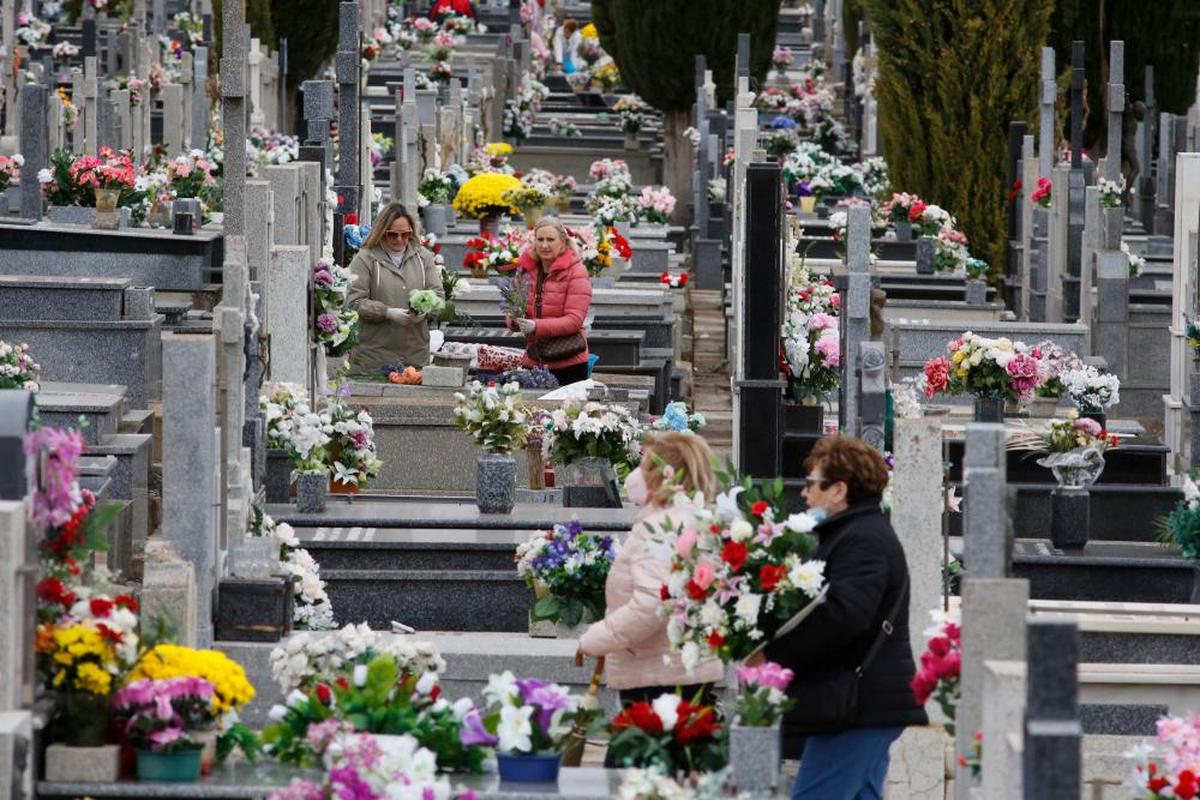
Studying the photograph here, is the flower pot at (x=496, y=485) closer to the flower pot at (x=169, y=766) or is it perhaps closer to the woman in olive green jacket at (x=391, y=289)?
the woman in olive green jacket at (x=391, y=289)

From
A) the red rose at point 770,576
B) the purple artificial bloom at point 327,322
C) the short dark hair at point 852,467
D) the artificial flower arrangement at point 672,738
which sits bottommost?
the artificial flower arrangement at point 672,738

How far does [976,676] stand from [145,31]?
33.9 metres

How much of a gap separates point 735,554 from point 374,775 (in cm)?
129

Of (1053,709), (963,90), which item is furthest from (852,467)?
(963,90)

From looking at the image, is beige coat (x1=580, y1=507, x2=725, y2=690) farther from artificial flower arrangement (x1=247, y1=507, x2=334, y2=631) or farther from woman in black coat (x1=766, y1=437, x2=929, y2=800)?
artificial flower arrangement (x1=247, y1=507, x2=334, y2=631)

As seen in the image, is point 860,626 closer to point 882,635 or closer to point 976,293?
point 882,635

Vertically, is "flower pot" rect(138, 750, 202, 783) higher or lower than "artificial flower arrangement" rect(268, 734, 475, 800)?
lower

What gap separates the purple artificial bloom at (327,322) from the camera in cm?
1351

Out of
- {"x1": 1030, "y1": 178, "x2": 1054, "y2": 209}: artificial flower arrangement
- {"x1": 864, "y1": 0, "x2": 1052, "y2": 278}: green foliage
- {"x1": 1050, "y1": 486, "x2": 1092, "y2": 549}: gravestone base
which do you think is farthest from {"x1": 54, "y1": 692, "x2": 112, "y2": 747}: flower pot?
{"x1": 864, "y1": 0, "x2": 1052, "y2": 278}: green foliage

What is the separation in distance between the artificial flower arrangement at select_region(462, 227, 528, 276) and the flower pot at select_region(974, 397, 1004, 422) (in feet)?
18.4

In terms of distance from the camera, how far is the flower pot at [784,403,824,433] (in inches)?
573

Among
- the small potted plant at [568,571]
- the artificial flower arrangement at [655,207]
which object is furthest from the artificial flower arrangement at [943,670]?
the artificial flower arrangement at [655,207]

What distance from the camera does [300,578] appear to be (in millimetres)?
10422

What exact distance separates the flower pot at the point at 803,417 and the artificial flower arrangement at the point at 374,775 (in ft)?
24.4
